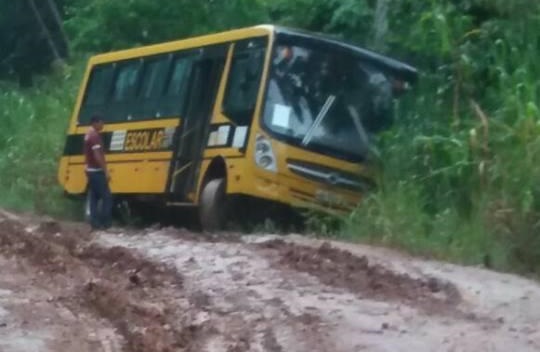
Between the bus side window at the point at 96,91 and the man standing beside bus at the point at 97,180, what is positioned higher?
the bus side window at the point at 96,91

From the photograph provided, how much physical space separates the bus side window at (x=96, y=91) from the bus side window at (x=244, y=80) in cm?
495

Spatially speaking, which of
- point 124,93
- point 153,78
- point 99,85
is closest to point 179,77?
point 153,78

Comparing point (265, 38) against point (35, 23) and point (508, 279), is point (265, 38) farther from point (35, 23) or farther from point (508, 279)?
point (35, 23)

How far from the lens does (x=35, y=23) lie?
4044 cm

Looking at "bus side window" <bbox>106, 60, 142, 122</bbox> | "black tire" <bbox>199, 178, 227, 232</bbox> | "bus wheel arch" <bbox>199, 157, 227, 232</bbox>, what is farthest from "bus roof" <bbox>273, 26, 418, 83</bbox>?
"bus side window" <bbox>106, 60, 142, 122</bbox>

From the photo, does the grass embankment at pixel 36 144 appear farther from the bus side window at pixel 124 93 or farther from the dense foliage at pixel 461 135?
the dense foliage at pixel 461 135

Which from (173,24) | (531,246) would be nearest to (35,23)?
(173,24)

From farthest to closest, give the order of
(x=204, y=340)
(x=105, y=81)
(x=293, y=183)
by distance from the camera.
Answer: (x=105, y=81) → (x=293, y=183) → (x=204, y=340)

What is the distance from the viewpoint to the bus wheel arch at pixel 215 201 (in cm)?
1852

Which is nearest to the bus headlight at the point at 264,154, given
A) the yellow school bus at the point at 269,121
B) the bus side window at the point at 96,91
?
the yellow school bus at the point at 269,121

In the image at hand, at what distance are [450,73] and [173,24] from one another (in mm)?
11205

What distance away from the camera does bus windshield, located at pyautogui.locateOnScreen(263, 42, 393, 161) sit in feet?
59.4

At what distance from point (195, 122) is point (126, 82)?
131 inches

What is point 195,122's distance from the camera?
65.2 feet
